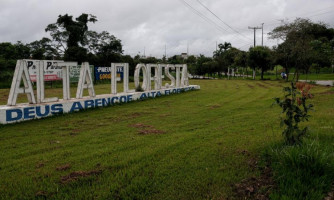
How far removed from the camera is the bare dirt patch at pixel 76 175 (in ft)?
12.0

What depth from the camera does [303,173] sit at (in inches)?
134

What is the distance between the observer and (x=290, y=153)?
3.68m

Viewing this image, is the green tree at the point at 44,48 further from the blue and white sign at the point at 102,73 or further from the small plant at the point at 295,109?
the small plant at the point at 295,109

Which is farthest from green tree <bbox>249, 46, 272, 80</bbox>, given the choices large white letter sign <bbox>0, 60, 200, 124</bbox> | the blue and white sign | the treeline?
large white letter sign <bbox>0, 60, 200, 124</bbox>

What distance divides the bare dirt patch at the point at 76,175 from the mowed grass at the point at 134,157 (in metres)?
0.01

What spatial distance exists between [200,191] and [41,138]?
4.64m

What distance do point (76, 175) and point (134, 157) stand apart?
3.51 ft

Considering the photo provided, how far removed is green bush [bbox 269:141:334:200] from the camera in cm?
310

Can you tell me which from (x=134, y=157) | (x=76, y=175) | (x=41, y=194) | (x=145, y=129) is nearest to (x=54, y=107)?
(x=145, y=129)

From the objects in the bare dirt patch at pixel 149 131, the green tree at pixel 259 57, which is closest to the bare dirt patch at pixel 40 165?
the bare dirt patch at pixel 149 131

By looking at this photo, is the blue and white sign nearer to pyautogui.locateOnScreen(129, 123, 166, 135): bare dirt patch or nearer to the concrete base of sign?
the concrete base of sign

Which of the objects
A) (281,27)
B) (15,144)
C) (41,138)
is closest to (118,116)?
(41,138)

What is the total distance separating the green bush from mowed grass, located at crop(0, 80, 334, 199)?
1.35ft

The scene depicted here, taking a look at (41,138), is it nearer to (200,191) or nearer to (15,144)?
(15,144)
